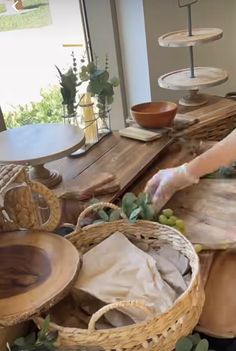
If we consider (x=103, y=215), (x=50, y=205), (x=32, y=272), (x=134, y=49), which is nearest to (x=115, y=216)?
(x=103, y=215)

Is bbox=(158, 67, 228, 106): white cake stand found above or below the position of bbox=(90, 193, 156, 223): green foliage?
above

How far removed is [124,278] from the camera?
79cm

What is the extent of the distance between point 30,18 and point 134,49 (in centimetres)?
48

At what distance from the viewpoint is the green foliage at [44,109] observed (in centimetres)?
160

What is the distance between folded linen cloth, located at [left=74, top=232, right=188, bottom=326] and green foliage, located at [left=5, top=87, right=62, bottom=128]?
847mm

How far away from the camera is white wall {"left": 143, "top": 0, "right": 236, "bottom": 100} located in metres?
1.84

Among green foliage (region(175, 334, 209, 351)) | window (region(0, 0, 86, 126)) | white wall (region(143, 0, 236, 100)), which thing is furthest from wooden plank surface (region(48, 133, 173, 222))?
white wall (region(143, 0, 236, 100))

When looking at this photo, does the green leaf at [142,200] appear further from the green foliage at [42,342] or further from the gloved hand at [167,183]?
the green foliage at [42,342]

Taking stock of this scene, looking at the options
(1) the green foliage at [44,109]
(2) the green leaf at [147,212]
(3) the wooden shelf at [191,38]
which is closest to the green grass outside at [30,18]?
(1) the green foliage at [44,109]

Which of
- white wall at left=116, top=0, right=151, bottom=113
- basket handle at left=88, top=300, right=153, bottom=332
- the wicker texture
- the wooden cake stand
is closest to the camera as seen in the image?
basket handle at left=88, top=300, right=153, bottom=332

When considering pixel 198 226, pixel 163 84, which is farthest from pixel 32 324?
pixel 163 84

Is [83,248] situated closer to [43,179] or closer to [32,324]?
[32,324]

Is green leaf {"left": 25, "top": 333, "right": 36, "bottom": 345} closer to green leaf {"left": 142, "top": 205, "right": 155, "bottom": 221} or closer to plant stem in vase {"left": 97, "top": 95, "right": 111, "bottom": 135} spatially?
green leaf {"left": 142, "top": 205, "right": 155, "bottom": 221}

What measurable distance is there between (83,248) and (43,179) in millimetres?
335
